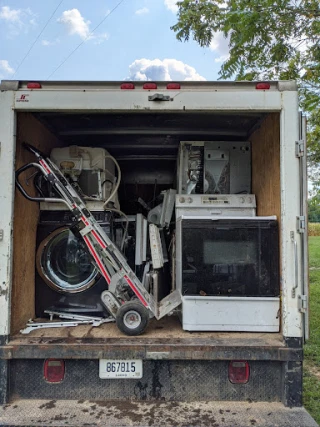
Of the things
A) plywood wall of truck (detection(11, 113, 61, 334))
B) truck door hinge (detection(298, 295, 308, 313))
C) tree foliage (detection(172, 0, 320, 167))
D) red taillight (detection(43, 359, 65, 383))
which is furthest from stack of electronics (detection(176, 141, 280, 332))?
tree foliage (detection(172, 0, 320, 167))

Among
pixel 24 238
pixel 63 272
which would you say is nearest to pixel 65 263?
pixel 63 272

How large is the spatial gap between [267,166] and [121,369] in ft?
5.89

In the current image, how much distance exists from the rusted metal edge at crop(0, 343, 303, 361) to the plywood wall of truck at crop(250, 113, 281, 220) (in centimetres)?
90

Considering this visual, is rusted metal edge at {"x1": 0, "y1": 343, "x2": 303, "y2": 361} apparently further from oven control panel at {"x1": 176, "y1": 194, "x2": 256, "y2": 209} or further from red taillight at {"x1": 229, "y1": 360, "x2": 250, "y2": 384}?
oven control panel at {"x1": 176, "y1": 194, "x2": 256, "y2": 209}

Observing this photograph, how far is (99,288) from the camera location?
3.04m

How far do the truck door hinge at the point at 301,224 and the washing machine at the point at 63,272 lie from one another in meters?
1.53

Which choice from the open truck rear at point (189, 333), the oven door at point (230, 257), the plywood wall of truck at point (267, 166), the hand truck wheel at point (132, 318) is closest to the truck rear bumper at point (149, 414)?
the open truck rear at point (189, 333)

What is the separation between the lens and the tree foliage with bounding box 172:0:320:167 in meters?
4.59

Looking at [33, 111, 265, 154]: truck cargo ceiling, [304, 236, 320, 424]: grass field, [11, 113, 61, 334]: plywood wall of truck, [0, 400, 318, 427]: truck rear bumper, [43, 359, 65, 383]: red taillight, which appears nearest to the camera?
[0, 400, 318, 427]: truck rear bumper

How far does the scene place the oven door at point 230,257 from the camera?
8.04ft

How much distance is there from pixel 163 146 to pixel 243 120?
0.96 m

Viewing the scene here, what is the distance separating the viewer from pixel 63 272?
124 inches

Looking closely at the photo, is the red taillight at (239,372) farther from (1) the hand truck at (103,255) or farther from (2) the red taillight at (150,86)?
(2) the red taillight at (150,86)

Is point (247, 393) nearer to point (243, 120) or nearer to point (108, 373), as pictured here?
point (108, 373)
